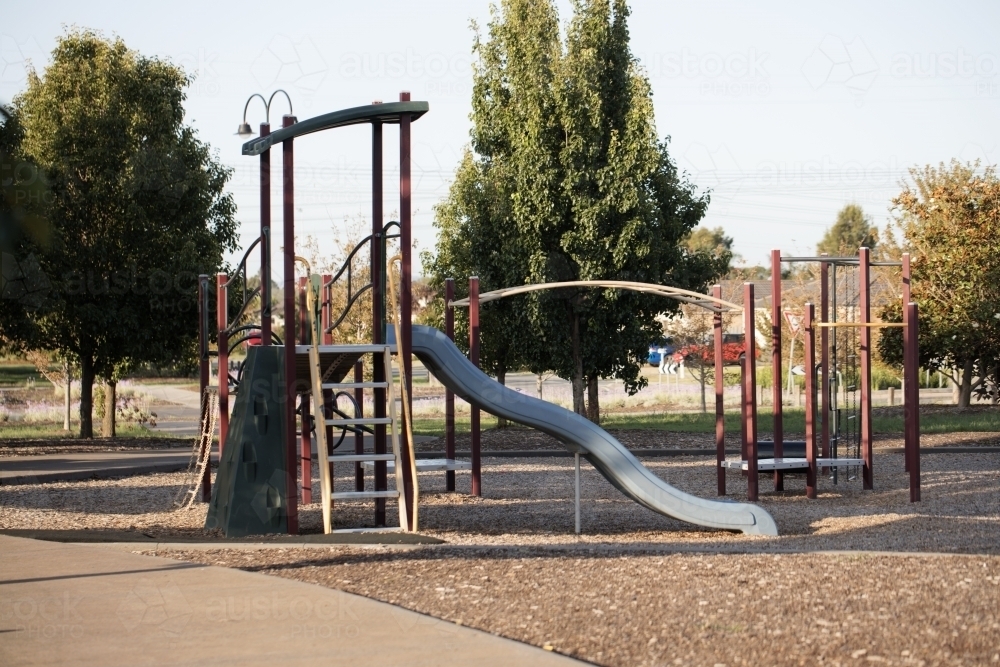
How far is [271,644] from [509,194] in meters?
19.0

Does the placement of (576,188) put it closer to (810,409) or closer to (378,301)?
(810,409)

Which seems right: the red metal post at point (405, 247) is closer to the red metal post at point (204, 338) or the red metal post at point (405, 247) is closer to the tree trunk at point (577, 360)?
the red metal post at point (204, 338)

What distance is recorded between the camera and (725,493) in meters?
15.6

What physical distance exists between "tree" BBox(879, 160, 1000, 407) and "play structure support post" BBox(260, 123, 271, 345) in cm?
1866

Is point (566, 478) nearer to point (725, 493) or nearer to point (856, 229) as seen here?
point (725, 493)

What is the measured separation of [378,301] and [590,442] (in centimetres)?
251

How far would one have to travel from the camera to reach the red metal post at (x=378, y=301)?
38.0ft

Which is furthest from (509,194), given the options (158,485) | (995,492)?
(995,492)

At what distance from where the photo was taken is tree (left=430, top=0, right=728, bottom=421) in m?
23.5

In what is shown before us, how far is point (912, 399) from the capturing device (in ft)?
48.1

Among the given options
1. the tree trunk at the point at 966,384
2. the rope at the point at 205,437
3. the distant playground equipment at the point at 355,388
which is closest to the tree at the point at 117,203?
the rope at the point at 205,437

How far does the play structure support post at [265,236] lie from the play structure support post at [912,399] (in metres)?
7.46

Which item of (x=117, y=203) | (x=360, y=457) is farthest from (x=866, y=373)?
(x=117, y=203)

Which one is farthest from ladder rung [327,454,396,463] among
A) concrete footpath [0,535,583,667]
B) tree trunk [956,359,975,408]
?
tree trunk [956,359,975,408]
